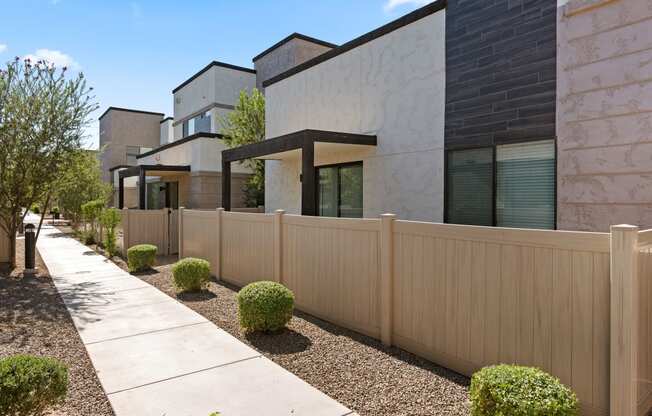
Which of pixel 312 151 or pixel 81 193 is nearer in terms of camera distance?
pixel 312 151

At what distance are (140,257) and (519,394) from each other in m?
10.4

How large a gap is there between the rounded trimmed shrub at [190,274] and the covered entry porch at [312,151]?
2600mm

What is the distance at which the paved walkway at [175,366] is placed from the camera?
3.90m

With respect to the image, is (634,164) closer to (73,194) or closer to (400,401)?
(400,401)

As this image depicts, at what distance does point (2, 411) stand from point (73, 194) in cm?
2290

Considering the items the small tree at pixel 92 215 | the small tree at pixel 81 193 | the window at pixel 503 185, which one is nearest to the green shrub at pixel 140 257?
the small tree at pixel 92 215

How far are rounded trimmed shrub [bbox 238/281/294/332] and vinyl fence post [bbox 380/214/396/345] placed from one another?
1.43 metres

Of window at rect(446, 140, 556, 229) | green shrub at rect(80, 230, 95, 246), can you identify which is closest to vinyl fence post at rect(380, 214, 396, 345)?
window at rect(446, 140, 556, 229)

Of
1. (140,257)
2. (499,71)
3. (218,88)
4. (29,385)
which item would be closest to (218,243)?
(140,257)

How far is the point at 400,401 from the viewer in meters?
3.98

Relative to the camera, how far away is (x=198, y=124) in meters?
25.5

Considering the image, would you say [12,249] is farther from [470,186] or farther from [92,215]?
[470,186]

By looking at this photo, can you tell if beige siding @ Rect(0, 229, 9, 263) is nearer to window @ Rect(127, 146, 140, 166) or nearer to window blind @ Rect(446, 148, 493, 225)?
window blind @ Rect(446, 148, 493, 225)

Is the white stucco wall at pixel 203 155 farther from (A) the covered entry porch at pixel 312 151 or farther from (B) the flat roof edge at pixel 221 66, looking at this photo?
(A) the covered entry porch at pixel 312 151
